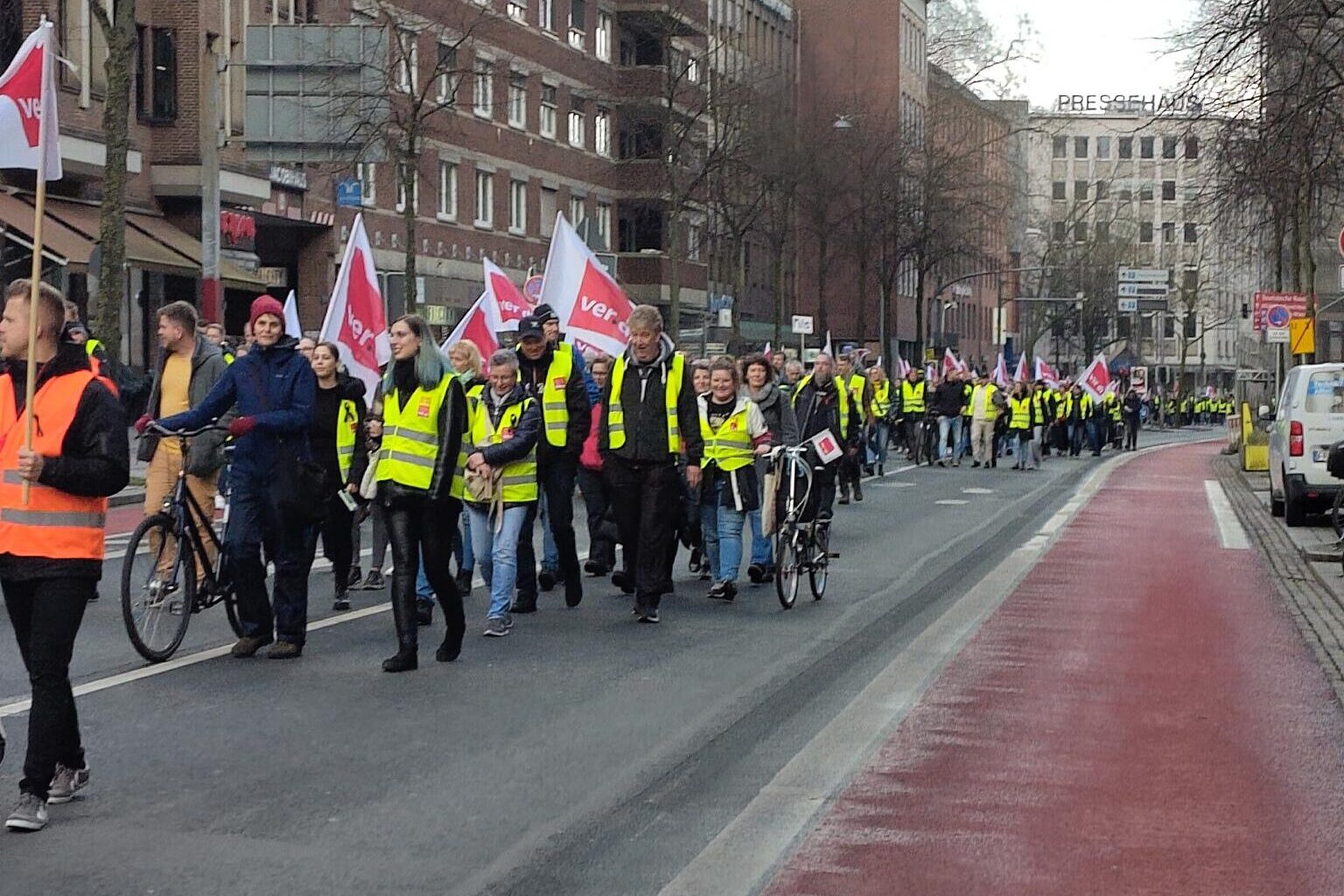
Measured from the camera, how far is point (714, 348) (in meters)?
52.9

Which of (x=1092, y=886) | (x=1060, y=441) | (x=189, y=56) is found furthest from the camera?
(x=1060, y=441)

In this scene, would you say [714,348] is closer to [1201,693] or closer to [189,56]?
[189,56]

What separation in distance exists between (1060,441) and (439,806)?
4954 centimetres

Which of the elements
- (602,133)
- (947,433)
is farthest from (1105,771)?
(602,133)

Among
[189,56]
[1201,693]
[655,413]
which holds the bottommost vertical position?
[1201,693]

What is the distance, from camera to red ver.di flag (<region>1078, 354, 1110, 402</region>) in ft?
186

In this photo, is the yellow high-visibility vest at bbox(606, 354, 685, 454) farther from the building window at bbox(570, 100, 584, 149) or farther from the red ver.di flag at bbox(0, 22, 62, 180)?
the building window at bbox(570, 100, 584, 149)

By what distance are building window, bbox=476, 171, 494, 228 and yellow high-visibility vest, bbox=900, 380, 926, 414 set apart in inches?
639

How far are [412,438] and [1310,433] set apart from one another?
1569cm

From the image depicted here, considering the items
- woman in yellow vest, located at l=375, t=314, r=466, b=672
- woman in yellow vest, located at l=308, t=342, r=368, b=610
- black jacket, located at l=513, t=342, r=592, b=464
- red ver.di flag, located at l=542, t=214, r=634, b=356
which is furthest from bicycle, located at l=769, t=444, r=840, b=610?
red ver.di flag, located at l=542, t=214, r=634, b=356

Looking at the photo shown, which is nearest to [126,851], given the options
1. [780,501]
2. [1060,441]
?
[780,501]

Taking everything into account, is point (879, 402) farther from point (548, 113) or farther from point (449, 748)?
point (449, 748)

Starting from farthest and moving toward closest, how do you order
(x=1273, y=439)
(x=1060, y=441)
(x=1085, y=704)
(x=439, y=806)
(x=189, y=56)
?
(x=1060, y=441) < (x=189, y=56) < (x=1273, y=439) < (x=1085, y=704) < (x=439, y=806)

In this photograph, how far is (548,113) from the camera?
6159 cm
